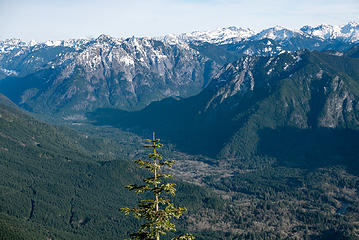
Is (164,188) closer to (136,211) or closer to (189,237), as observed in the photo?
(136,211)

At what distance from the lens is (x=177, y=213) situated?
194 feet

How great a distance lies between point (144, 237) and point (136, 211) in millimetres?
4881

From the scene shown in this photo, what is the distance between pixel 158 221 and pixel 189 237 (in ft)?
19.6

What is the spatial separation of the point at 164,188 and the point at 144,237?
29.7 ft

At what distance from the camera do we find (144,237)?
60188mm

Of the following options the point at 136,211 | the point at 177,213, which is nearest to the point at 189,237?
the point at 177,213

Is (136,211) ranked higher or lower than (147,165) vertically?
lower

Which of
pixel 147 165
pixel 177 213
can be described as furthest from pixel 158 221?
pixel 147 165

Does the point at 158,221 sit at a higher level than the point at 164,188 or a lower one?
lower

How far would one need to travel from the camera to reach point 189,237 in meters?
60.3

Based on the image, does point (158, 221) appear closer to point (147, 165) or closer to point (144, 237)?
point (144, 237)

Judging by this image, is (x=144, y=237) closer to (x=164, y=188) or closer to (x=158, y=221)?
(x=158, y=221)

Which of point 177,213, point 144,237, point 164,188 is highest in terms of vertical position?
point 164,188

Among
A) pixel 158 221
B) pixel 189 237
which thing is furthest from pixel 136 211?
pixel 189 237
